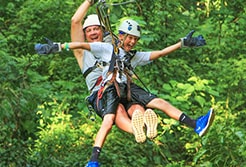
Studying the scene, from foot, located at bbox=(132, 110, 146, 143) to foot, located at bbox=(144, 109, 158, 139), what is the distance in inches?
1.6

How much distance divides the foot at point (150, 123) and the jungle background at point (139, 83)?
8.13ft

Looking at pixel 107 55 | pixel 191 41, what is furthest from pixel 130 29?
pixel 191 41

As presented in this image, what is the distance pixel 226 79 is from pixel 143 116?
16.9ft

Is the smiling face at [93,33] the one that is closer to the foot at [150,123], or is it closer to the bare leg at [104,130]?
the bare leg at [104,130]

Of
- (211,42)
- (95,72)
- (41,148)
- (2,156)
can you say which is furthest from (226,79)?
(95,72)

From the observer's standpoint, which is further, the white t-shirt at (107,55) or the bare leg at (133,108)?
the bare leg at (133,108)

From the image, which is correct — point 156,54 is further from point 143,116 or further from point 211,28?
point 211,28

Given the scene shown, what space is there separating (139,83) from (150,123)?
3.74 meters

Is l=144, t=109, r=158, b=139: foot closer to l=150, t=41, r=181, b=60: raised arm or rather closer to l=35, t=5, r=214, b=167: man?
l=35, t=5, r=214, b=167: man

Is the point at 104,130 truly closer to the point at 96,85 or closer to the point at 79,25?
the point at 96,85

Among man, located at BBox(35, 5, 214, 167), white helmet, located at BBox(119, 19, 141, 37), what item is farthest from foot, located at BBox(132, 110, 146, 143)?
white helmet, located at BBox(119, 19, 141, 37)

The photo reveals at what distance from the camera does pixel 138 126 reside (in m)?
5.68

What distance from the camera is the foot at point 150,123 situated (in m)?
5.66

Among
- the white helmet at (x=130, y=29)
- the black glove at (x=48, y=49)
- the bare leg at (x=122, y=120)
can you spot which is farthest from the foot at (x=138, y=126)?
the black glove at (x=48, y=49)
